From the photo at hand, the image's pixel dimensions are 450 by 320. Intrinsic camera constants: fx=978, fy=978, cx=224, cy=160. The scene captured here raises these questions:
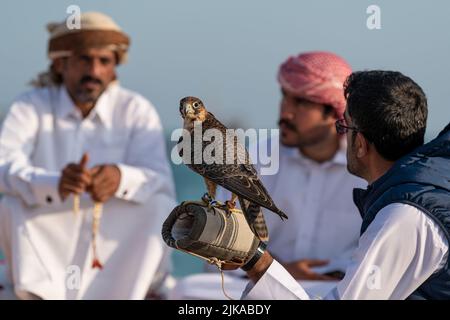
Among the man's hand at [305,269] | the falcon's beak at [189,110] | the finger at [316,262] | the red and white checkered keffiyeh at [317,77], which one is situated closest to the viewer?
the falcon's beak at [189,110]

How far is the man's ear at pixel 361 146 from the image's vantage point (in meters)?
3.18

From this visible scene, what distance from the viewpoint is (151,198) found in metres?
6.19

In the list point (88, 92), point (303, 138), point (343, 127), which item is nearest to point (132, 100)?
point (88, 92)

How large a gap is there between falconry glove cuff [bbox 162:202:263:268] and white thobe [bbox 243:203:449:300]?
0.34m

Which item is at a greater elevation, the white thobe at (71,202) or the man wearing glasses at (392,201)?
the man wearing glasses at (392,201)

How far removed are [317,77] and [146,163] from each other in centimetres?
128

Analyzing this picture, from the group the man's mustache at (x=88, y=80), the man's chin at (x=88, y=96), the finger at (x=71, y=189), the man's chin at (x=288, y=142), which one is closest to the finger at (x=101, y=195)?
the finger at (x=71, y=189)

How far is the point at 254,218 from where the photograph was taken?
10.2ft

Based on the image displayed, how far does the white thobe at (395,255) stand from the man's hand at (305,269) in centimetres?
245

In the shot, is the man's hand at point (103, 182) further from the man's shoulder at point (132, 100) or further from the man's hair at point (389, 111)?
the man's hair at point (389, 111)

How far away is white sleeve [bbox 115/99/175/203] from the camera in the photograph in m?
6.03
